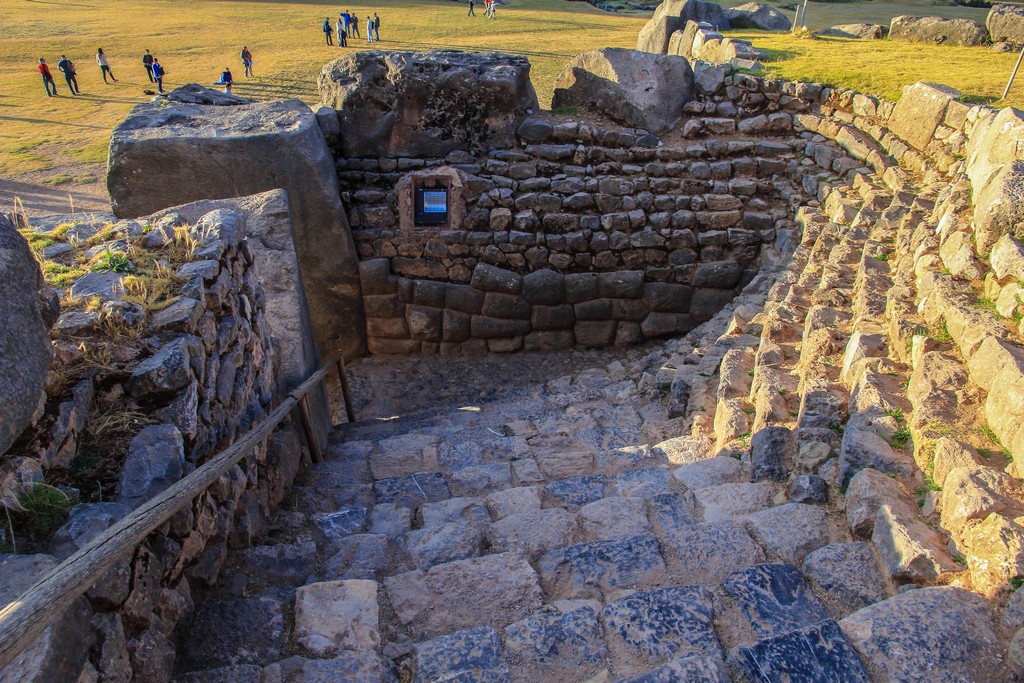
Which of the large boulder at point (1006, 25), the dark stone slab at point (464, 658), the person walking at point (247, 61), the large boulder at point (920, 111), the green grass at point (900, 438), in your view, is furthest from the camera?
the person walking at point (247, 61)

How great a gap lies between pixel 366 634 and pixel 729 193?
22.2 feet

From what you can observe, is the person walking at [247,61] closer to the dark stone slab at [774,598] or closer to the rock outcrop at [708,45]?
the rock outcrop at [708,45]

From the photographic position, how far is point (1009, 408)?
9.46ft

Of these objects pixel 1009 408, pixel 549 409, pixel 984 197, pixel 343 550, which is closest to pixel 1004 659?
pixel 1009 408

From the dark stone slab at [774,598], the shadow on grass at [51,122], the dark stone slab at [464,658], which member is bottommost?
the shadow on grass at [51,122]

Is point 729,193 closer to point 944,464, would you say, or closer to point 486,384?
point 486,384

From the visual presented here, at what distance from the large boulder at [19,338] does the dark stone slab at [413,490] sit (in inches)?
88.9

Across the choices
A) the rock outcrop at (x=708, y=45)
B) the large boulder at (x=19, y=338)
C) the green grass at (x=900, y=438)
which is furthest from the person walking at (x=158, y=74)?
the green grass at (x=900, y=438)

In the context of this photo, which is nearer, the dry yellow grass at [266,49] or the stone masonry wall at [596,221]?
the stone masonry wall at [596,221]

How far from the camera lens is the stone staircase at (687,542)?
91.5 inches

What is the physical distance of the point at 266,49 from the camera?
2134cm

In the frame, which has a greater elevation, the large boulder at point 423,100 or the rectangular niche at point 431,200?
the large boulder at point 423,100

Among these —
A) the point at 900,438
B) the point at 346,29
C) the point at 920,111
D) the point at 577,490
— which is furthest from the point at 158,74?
the point at 900,438

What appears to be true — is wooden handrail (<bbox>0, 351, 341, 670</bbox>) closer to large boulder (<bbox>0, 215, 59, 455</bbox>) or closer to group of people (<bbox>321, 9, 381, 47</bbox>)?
large boulder (<bbox>0, 215, 59, 455</bbox>)
